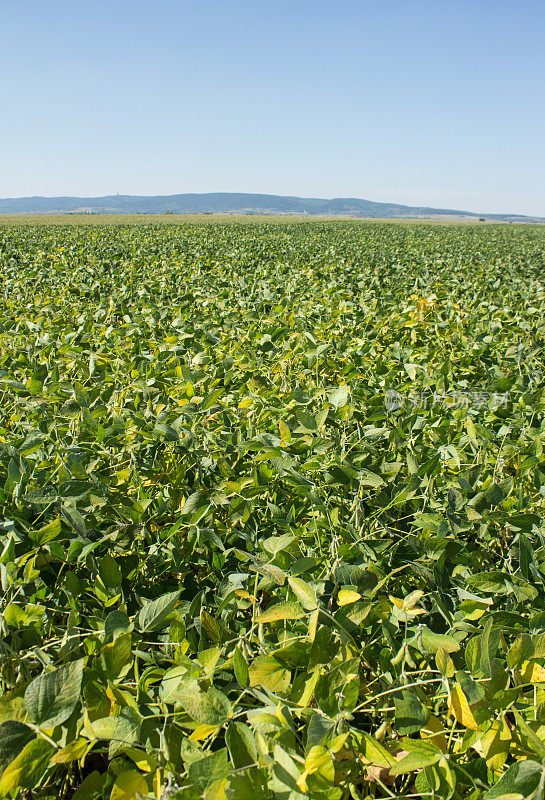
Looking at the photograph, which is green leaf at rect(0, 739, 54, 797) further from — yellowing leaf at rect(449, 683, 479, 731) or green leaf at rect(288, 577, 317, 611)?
yellowing leaf at rect(449, 683, 479, 731)

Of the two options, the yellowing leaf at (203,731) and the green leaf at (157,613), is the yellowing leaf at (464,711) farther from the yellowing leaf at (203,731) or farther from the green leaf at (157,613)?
the green leaf at (157,613)

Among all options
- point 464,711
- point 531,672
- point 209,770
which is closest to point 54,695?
point 209,770

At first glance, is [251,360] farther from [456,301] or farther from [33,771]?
[456,301]

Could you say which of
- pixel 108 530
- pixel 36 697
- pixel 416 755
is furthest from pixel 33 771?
pixel 108 530

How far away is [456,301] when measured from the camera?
6.67 m

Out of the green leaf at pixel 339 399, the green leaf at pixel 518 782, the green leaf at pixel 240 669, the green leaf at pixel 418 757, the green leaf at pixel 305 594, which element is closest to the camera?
the green leaf at pixel 518 782

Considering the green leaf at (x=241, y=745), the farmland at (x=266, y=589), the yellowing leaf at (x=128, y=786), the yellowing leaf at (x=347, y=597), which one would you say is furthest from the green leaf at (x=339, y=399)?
the yellowing leaf at (x=128, y=786)

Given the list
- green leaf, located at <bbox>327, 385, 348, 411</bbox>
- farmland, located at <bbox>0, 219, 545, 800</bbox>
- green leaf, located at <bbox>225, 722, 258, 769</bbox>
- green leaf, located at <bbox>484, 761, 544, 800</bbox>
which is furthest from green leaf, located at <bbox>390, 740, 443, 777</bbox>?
green leaf, located at <bbox>327, 385, 348, 411</bbox>

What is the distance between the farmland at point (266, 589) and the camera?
0.86m

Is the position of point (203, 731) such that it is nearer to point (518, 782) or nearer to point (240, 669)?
point (240, 669)

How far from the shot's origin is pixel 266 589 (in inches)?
53.4

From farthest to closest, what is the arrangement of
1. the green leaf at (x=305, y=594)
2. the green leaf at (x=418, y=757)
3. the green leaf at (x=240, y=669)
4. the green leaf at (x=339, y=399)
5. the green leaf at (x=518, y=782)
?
1. the green leaf at (x=339, y=399)
2. the green leaf at (x=305, y=594)
3. the green leaf at (x=240, y=669)
4. the green leaf at (x=418, y=757)
5. the green leaf at (x=518, y=782)

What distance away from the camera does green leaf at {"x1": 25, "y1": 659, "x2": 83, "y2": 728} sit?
85 centimetres

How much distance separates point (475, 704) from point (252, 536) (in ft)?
2.59
